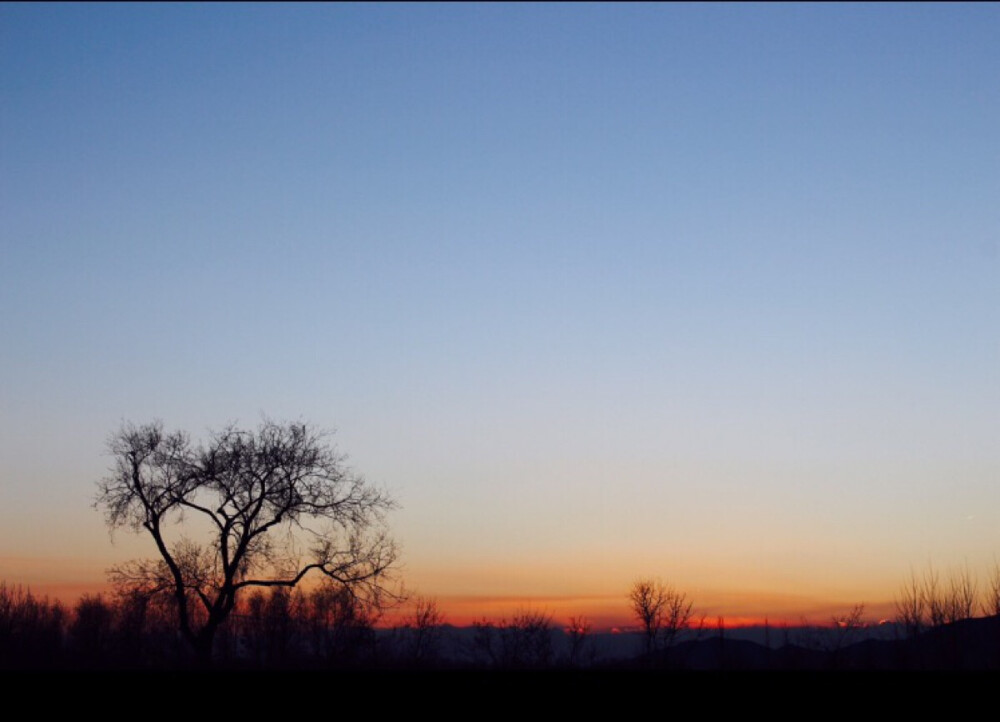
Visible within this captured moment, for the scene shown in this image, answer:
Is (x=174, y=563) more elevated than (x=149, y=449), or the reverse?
(x=149, y=449)

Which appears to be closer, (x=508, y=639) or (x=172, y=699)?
(x=172, y=699)

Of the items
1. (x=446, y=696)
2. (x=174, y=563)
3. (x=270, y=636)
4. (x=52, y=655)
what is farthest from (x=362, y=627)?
(x=446, y=696)

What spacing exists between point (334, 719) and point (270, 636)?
27.8 metres

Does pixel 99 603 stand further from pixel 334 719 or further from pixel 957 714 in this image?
pixel 957 714

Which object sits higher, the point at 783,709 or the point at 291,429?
the point at 291,429

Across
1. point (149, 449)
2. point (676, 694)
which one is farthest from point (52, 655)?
point (676, 694)

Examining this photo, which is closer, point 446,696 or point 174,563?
point 446,696

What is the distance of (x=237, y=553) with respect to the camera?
42000mm

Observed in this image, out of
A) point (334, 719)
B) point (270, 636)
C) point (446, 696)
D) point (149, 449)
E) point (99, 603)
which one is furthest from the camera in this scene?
point (99, 603)

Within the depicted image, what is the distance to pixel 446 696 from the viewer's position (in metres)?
15.0

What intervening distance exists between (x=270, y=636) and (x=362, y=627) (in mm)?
3558

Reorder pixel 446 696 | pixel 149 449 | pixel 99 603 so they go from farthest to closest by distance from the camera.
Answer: pixel 99 603
pixel 149 449
pixel 446 696

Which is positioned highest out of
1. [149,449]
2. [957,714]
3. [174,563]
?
[149,449]

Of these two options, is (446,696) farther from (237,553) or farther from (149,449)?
(149,449)
